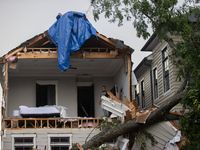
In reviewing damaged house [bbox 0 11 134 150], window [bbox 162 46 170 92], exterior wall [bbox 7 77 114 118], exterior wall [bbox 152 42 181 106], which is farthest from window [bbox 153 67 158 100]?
exterior wall [bbox 7 77 114 118]

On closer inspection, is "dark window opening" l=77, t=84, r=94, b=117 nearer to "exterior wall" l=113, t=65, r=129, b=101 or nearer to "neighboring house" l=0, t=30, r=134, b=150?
"neighboring house" l=0, t=30, r=134, b=150

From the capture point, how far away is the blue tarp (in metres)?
16.3

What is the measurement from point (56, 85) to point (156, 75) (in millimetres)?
5615

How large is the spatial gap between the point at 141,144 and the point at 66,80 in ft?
25.4

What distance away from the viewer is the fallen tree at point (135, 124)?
13.2 metres

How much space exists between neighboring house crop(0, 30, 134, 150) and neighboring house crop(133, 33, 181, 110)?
1.86m

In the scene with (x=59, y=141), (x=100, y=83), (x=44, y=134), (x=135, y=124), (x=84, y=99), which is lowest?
(x=59, y=141)

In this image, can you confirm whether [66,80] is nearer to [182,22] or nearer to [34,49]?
[34,49]

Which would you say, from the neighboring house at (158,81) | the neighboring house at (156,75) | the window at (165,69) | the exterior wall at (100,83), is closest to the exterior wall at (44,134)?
the neighboring house at (158,81)

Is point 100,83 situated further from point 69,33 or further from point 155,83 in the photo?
point 69,33

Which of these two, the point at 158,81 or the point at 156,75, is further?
the point at 156,75

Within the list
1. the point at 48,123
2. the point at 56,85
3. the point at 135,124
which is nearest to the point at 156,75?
the point at 56,85

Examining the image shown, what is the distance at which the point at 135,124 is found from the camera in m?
13.7

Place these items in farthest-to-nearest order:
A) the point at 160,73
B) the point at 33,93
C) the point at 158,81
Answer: the point at 33,93, the point at 158,81, the point at 160,73
